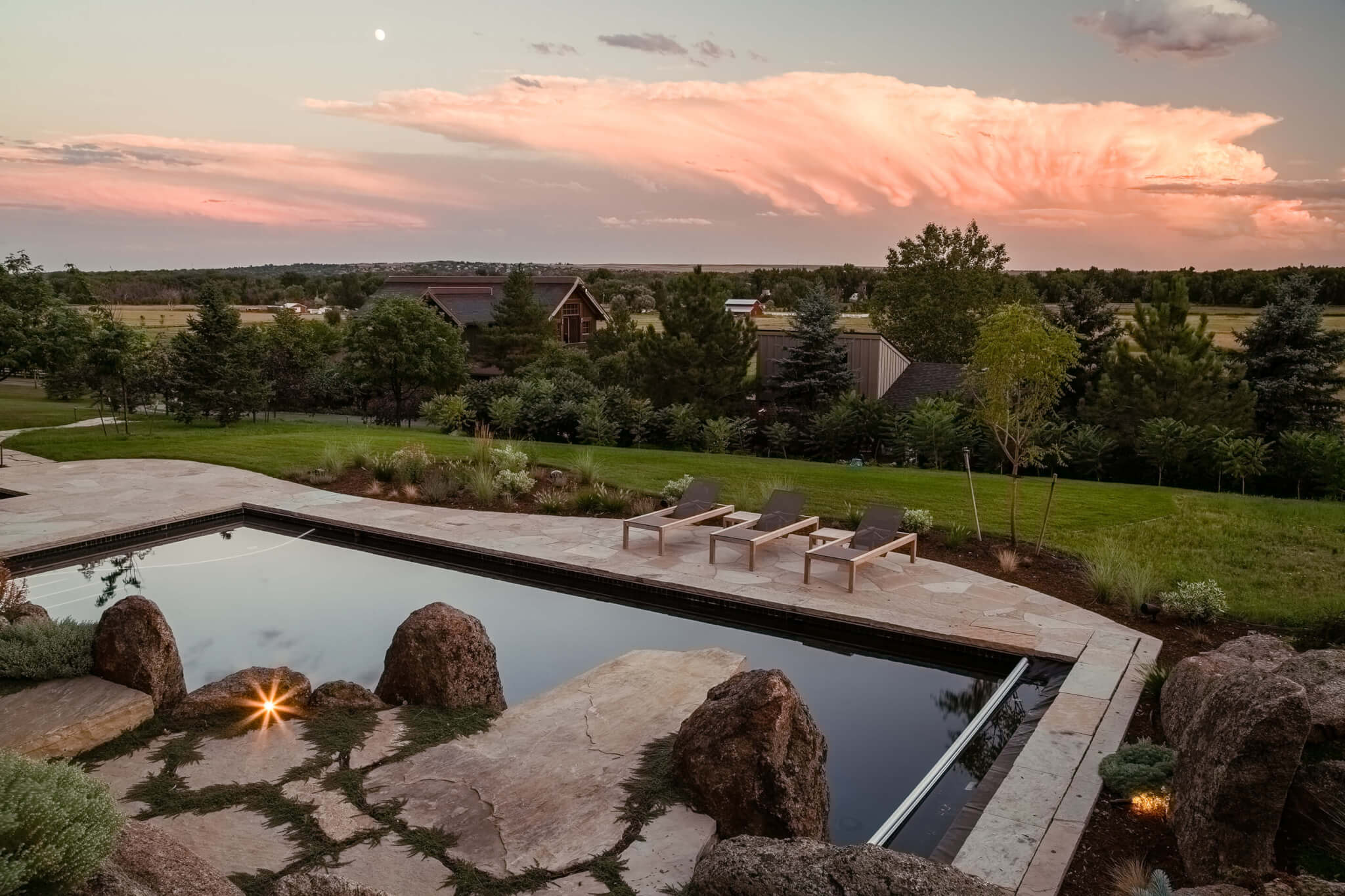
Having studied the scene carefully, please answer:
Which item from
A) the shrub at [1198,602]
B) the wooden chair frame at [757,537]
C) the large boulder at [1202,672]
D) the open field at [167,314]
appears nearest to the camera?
the large boulder at [1202,672]

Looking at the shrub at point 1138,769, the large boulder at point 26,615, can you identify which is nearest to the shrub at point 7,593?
the large boulder at point 26,615

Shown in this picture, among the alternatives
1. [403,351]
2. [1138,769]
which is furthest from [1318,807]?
[403,351]

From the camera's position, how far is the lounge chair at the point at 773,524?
8625 mm

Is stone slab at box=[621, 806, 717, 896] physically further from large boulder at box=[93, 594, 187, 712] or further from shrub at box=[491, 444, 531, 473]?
shrub at box=[491, 444, 531, 473]

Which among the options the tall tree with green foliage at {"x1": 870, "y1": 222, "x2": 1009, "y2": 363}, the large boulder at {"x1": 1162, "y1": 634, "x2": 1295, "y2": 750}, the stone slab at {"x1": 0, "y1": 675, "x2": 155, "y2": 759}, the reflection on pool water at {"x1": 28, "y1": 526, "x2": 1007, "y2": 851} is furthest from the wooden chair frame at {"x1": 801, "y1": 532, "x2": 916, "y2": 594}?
the tall tree with green foliage at {"x1": 870, "y1": 222, "x2": 1009, "y2": 363}

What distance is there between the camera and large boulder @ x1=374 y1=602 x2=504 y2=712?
5.50m

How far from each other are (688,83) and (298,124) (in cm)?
880

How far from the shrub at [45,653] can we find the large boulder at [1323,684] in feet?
21.9

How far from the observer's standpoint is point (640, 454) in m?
15.2

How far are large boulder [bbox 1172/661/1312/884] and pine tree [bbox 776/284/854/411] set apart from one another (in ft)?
63.8

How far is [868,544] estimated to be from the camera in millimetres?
8312

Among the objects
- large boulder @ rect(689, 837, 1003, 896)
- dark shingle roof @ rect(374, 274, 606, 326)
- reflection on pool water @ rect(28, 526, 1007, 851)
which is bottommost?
reflection on pool water @ rect(28, 526, 1007, 851)

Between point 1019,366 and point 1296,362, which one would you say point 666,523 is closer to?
point 1019,366

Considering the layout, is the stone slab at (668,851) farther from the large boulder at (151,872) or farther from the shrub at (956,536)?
the shrub at (956,536)
